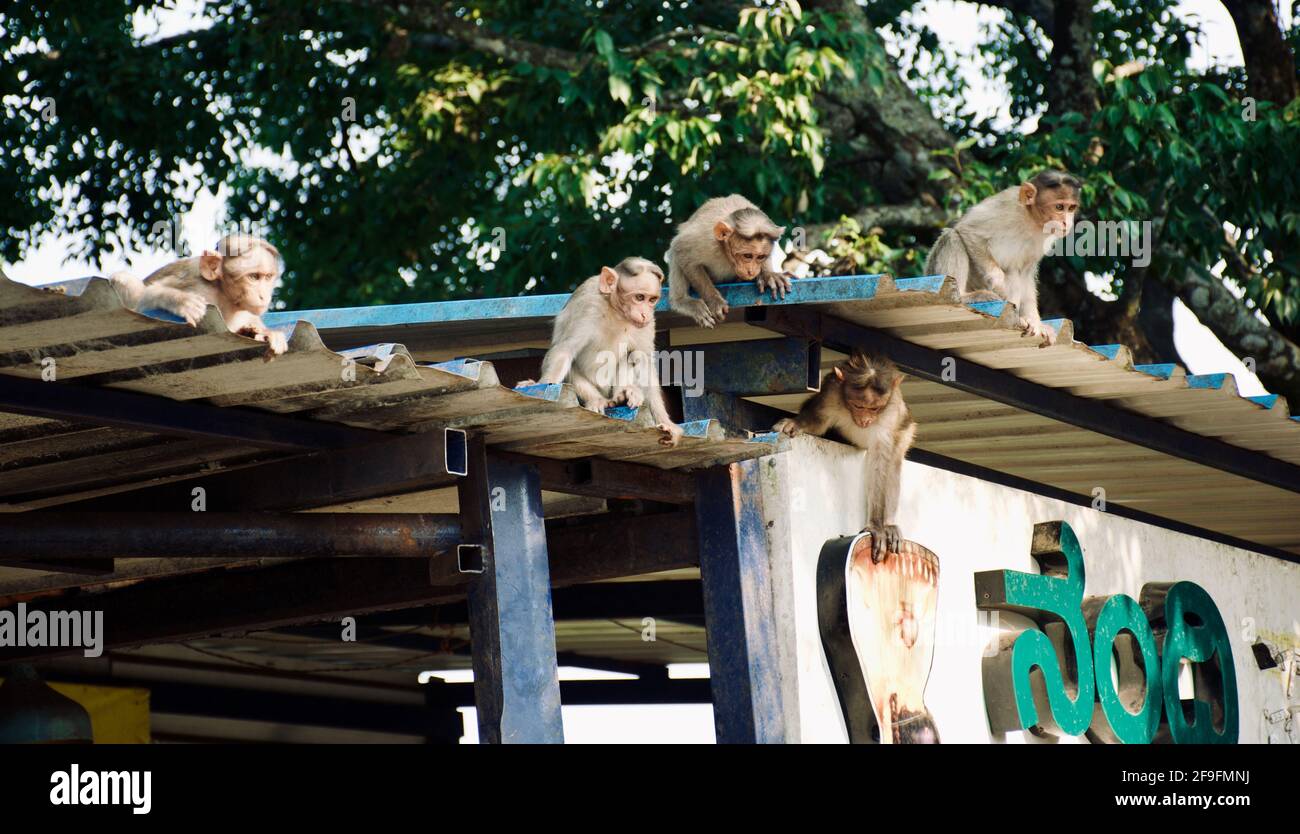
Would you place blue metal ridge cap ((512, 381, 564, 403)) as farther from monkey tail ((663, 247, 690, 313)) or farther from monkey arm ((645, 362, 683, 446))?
monkey tail ((663, 247, 690, 313))

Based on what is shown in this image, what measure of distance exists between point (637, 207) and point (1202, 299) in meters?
4.63

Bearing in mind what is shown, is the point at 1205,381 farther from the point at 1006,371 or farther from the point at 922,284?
the point at 922,284

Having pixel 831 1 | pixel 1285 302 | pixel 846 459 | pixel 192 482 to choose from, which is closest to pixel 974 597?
pixel 846 459

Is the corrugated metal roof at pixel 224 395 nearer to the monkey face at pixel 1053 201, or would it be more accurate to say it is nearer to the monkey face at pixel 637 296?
the monkey face at pixel 637 296

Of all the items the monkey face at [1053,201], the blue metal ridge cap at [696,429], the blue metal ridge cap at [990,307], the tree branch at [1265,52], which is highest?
the tree branch at [1265,52]

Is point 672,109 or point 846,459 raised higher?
point 672,109

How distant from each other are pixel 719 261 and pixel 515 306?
85 centimetres

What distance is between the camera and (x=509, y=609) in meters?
5.87

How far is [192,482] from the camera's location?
6.06 meters

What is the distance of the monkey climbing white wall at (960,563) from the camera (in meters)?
7.04

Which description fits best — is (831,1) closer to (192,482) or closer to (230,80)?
(230,80)

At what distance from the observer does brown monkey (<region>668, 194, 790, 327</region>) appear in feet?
22.4

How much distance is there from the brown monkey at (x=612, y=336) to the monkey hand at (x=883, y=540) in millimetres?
1201

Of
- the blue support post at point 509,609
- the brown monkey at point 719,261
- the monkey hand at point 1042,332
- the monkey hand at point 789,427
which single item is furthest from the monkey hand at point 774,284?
the blue support post at point 509,609
